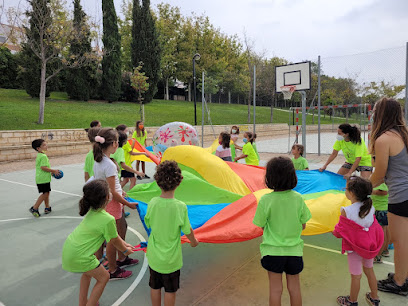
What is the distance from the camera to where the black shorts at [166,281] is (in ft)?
6.86

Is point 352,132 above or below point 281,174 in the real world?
above

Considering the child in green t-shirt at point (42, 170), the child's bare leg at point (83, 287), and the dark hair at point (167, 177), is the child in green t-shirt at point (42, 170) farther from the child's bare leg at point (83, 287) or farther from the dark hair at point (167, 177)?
the dark hair at point (167, 177)

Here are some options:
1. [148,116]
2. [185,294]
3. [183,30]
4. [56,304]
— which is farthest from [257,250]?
[183,30]

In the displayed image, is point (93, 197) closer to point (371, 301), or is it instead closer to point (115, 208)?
point (115, 208)

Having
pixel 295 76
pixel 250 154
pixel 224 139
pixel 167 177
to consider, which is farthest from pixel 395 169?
pixel 295 76

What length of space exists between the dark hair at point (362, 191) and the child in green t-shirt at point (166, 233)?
51.2 inches

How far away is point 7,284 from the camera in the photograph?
2832 mm

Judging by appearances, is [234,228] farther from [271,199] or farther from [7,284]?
[7,284]

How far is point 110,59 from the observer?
22.9 meters

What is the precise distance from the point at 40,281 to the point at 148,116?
1940cm

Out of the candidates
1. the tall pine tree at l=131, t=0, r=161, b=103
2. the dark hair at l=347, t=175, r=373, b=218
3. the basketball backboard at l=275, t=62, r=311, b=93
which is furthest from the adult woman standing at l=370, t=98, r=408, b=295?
the tall pine tree at l=131, t=0, r=161, b=103

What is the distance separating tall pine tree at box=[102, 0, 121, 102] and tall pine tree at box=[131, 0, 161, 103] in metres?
2.42

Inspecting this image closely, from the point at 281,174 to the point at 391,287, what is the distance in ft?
5.07

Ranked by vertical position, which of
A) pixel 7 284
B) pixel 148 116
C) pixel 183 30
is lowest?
pixel 7 284
